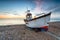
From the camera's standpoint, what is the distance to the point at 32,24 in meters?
13.1

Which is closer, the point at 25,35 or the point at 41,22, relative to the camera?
the point at 25,35

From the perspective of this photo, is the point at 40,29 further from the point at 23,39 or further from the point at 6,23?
the point at 6,23

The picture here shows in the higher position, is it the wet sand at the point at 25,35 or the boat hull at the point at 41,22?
the boat hull at the point at 41,22

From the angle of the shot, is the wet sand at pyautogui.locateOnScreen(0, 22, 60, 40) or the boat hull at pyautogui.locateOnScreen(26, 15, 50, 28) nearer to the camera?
the wet sand at pyautogui.locateOnScreen(0, 22, 60, 40)

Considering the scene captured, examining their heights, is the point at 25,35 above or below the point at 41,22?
below

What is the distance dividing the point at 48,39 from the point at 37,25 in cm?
414

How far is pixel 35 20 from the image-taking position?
12281mm

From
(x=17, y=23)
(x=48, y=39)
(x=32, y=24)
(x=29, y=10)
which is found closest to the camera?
(x=48, y=39)

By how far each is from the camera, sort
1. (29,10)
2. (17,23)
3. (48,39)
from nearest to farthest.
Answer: (48,39), (29,10), (17,23)

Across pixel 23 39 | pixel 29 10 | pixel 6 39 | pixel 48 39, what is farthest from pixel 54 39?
pixel 29 10

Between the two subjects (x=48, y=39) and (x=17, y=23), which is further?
(x=17, y=23)

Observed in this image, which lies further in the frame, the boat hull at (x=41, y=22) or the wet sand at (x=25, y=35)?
the boat hull at (x=41, y=22)

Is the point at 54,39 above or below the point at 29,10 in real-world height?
below

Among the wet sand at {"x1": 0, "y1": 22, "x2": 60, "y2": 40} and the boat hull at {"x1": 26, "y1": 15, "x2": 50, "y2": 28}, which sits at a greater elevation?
the boat hull at {"x1": 26, "y1": 15, "x2": 50, "y2": 28}
